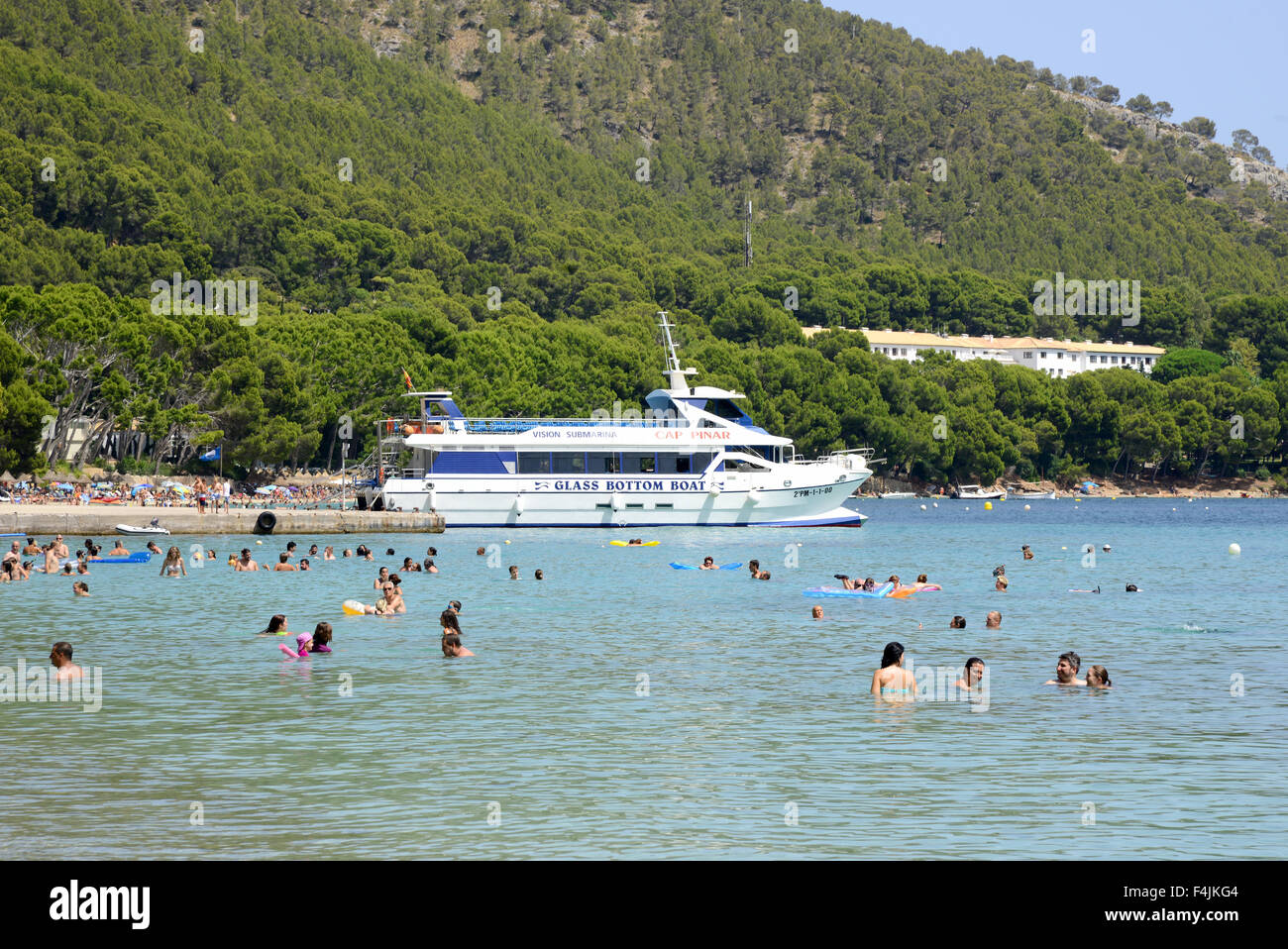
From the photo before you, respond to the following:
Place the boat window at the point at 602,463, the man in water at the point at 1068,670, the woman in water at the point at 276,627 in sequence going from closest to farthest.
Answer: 1. the man in water at the point at 1068,670
2. the woman in water at the point at 276,627
3. the boat window at the point at 602,463

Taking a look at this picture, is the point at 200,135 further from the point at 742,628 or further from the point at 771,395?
the point at 742,628

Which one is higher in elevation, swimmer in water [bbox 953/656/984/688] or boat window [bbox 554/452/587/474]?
boat window [bbox 554/452/587/474]

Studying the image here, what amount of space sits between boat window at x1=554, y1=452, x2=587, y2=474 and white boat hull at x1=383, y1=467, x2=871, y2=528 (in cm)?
57

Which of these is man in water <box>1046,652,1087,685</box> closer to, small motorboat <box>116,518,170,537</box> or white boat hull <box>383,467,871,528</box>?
small motorboat <box>116,518,170,537</box>

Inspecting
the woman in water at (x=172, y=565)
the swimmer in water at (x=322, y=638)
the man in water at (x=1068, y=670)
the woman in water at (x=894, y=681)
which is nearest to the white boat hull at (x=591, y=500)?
the woman in water at (x=172, y=565)

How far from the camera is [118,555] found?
57656mm

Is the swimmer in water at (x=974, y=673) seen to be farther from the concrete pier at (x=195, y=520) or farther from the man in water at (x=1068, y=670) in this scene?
the concrete pier at (x=195, y=520)

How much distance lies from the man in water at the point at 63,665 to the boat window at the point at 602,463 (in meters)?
57.0

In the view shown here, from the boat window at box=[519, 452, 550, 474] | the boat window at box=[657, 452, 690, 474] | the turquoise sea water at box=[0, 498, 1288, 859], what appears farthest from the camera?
the boat window at box=[657, 452, 690, 474]

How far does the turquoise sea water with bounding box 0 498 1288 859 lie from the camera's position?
51.6ft

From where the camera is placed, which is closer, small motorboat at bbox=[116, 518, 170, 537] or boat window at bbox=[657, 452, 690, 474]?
small motorboat at bbox=[116, 518, 170, 537]

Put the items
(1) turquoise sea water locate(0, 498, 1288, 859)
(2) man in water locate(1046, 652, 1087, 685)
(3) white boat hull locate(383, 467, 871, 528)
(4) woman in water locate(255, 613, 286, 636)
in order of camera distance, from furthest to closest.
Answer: (3) white boat hull locate(383, 467, 871, 528), (4) woman in water locate(255, 613, 286, 636), (2) man in water locate(1046, 652, 1087, 685), (1) turquoise sea water locate(0, 498, 1288, 859)

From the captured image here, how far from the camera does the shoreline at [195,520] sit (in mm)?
67750

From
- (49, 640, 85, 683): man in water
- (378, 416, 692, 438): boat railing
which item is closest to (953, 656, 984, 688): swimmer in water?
(49, 640, 85, 683): man in water
